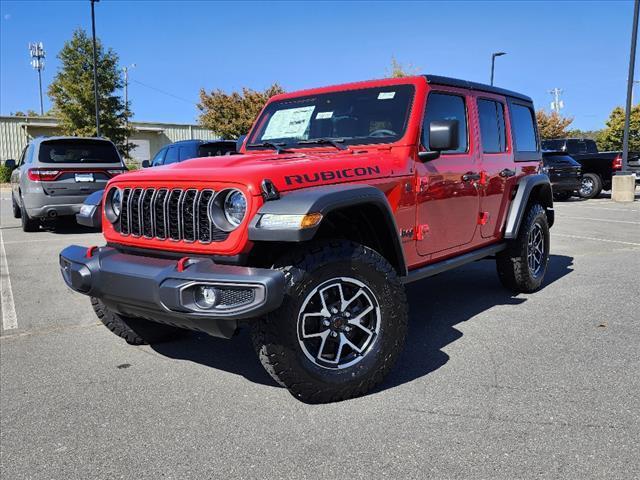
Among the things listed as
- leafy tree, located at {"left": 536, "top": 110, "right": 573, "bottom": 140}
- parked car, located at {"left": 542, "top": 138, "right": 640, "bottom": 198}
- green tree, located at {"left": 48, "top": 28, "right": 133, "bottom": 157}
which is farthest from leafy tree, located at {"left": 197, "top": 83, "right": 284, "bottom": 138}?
leafy tree, located at {"left": 536, "top": 110, "right": 573, "bottom": 140}

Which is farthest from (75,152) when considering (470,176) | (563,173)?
(563,173)

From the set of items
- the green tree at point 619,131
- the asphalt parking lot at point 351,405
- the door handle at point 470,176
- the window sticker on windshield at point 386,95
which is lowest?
the asphalt parking lot at point 351,405

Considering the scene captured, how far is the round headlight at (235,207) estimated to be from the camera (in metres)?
2.86

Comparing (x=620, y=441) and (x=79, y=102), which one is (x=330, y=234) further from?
(x=79, y=102)

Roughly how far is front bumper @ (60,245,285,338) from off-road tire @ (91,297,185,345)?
602 mm

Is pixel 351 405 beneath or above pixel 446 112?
beneath

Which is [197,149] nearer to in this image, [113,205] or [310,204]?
[113,205]

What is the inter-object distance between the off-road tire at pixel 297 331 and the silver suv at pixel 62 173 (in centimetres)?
764

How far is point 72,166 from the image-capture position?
31.8ft

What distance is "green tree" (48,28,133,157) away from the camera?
94.4 ft

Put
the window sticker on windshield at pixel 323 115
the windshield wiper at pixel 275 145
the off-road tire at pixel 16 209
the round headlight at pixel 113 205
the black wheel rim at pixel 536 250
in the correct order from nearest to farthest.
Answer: the round headlight at pixel 113 205 < the windshield wiper at pixel 275 145 < the window sticker on windshield at pixel 323 115 < the black wheel rim at pixel 536 250 < the off-road tire at pixel 16 209

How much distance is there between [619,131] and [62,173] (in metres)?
43.6

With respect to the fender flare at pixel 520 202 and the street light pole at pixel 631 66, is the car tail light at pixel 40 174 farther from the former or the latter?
the street light pole at pixel 631 66

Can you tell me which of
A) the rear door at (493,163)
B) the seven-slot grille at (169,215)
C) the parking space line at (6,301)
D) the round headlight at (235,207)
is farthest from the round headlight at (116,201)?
the rear door at (493,163)
